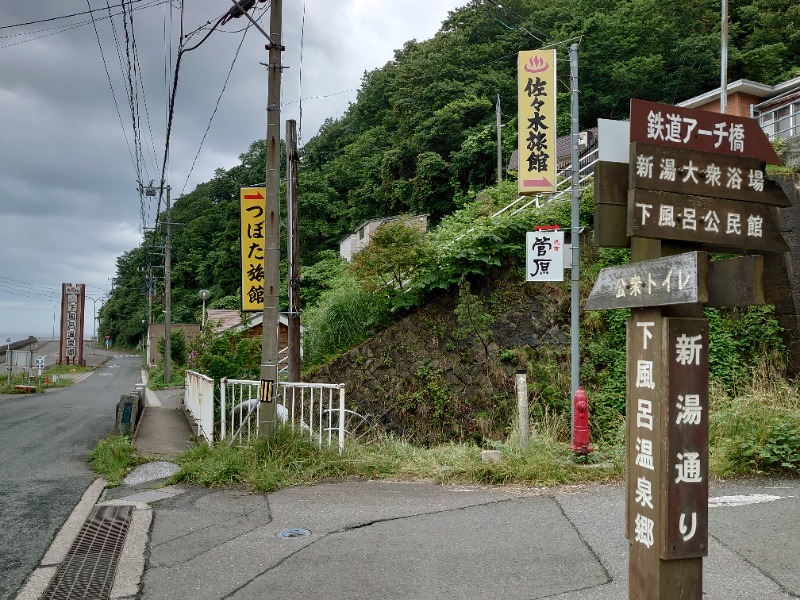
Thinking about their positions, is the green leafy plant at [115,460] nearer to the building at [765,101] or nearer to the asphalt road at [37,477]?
the asphalt road at [37,477]

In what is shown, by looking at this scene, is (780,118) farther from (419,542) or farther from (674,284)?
(674,284)

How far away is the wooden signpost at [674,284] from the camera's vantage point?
122 inches

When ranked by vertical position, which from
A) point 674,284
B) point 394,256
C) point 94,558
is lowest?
point 94,558

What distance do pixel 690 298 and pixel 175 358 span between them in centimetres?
4760

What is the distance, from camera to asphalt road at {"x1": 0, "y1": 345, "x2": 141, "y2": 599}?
5559 mm

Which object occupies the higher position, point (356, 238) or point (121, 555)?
point (356, 238)

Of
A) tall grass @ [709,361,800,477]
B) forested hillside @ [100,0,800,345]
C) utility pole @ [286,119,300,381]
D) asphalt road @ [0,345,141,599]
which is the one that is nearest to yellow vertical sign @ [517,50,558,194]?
utility pole @ [286,119,300,381]

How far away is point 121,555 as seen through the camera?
5.51 meters

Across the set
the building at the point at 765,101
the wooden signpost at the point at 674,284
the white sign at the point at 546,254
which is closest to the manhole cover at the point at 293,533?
the wooden signpost at the point at 674,284

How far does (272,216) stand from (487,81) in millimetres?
28233

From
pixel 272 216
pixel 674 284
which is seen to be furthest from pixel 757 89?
pixel 674 284

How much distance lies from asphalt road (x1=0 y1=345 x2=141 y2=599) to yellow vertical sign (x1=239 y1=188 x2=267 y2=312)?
12.6ft

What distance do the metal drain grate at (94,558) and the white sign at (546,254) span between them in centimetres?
683

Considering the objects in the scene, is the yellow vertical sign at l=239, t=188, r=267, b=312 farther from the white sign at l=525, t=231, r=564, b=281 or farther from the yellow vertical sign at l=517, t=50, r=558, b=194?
the yellow vertical sign at l=517, t=50, r=558, b=194
